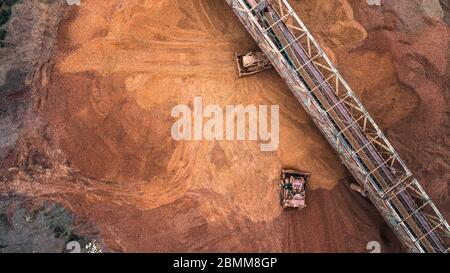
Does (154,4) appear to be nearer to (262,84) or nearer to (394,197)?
(262,84)

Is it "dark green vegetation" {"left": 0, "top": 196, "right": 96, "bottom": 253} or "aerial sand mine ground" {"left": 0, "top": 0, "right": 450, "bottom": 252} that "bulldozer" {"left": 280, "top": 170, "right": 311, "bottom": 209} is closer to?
"aerial sand mine ground" {"left": 0, "top": 0, "right": 450, "bottom": 252}

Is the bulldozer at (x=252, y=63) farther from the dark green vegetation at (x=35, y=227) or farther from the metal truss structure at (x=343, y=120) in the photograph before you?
the dark green vegetation at (x=35, y=227)

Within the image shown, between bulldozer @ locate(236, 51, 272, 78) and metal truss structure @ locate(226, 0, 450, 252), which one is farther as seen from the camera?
bulldozer @ locate(236, 51, 272, 78)

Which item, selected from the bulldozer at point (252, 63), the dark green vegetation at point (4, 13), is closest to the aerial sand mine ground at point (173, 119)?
the bulldozer at point (252, 63)

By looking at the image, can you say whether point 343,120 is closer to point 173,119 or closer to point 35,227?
point 173,119

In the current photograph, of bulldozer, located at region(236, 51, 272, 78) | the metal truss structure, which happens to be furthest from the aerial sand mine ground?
the metal truss structure

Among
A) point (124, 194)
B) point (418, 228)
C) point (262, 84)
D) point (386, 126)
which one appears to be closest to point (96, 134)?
point (124, 194)
